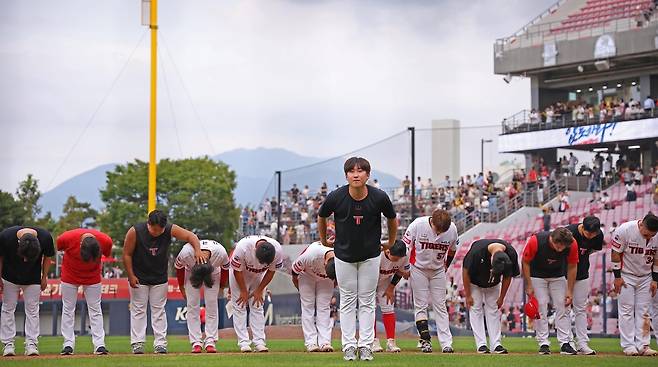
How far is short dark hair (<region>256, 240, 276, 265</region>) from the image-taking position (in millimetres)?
13969

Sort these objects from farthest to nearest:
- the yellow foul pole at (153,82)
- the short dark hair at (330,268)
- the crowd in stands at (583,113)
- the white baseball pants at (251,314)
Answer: the crowd in stands at (583,113) < the yellow foul pole at (153,82) < the white baseball pants at (251,314) < the short dark hair at (330,268)

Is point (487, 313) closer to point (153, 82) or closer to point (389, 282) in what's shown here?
point (389, 282)

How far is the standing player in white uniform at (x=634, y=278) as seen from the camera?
1482 centimetres

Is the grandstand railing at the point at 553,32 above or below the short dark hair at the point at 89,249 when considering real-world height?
above

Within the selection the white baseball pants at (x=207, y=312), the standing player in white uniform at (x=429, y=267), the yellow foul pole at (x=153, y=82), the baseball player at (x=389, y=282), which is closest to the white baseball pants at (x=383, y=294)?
the baseball player at (x=389, y=282)

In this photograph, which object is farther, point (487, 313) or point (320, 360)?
point (487, 313)

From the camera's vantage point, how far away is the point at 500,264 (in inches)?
540

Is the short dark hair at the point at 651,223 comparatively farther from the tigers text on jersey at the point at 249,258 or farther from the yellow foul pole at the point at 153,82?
the yellow foul pole at the point at 153,82

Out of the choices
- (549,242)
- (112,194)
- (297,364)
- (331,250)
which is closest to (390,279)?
(331,250)

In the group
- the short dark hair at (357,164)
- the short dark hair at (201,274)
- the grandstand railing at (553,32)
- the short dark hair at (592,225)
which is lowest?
the short dark hair at (201,274)

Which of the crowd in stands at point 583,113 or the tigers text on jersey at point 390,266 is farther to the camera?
the crowd in stands at point 583,113

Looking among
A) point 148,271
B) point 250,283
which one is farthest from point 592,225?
point 148,271

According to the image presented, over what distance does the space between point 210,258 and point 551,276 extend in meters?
4.59

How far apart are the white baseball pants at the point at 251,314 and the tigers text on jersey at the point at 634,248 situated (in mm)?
4926
